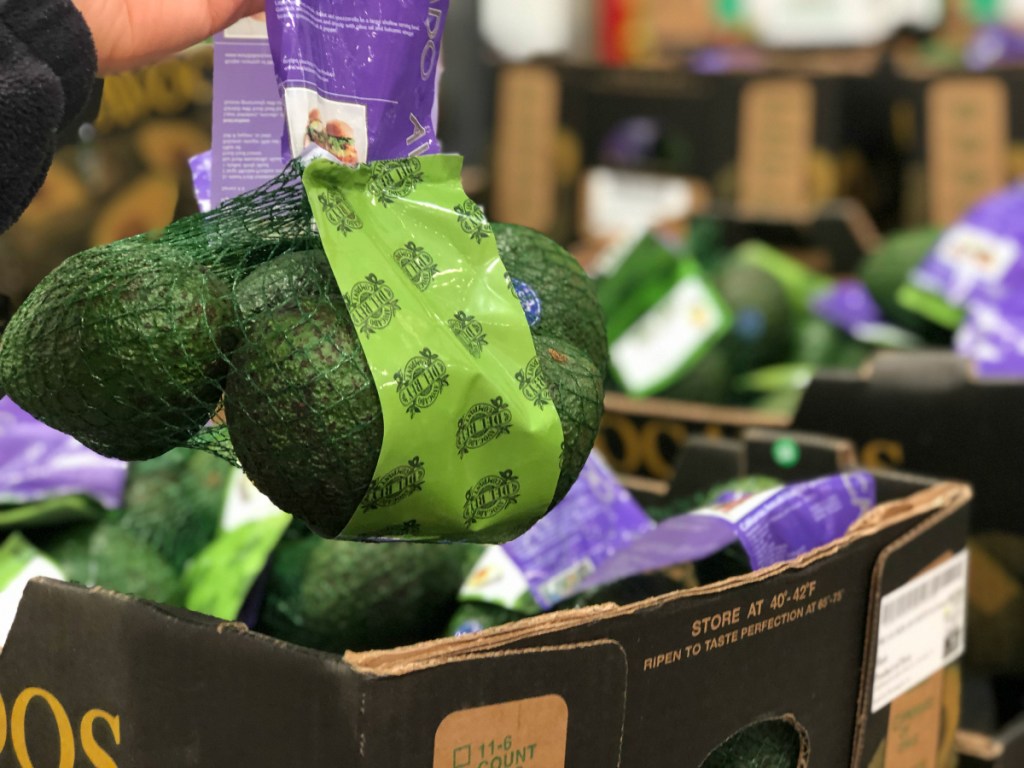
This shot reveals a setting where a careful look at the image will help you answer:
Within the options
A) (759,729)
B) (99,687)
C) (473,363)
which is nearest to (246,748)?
(99,687)

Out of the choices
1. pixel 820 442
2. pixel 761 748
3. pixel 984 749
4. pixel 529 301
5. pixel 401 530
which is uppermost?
pixel 529 301

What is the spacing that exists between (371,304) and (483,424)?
9 centimetres

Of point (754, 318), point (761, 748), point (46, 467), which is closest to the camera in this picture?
point (761, 748)

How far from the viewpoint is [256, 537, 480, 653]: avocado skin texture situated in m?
1.00

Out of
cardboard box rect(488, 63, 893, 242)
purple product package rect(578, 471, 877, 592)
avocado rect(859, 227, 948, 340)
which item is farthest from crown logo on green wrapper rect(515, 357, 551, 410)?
cardboard box rect(488, 63, 893, 242)

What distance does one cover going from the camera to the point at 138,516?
1.11 metres

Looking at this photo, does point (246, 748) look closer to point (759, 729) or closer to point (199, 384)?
point (199, 384)

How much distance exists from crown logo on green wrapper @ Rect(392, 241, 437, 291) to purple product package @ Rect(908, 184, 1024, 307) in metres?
1.25

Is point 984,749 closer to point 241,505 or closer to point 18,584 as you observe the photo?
point 241,505

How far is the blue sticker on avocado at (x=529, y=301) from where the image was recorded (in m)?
0.78

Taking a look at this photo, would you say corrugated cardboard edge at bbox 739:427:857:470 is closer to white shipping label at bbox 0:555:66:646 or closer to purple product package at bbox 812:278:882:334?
white shipping label at bbox 0:555:66:646

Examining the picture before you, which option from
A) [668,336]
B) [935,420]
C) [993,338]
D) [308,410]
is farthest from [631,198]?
[308,410]

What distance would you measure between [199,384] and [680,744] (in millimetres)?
370

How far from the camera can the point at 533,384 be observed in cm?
70
